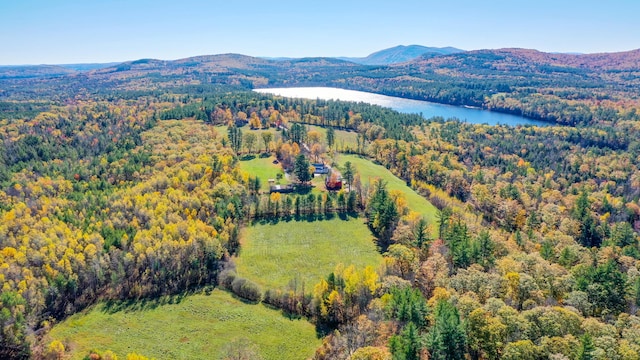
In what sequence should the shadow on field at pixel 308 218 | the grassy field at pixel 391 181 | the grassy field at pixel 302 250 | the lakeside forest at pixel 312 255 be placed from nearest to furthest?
the lakeside forest at pixel 312 255
the grassy field at pixel 302 250
the shadow on field at pixel 308 218
the grassy field at pixel 391 181

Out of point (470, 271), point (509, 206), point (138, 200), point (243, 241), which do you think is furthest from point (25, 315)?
point (509, 206)

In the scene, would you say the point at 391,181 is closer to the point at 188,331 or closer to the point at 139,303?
the point at 188,331

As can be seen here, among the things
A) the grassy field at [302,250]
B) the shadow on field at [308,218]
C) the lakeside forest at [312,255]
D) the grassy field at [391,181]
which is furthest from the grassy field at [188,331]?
the grassy field at [391,181]

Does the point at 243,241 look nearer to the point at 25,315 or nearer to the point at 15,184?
the point at 25,315

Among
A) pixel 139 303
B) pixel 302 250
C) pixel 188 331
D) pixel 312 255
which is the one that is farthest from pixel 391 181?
pixel 139 303

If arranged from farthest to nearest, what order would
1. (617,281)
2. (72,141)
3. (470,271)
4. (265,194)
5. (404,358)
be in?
(72,141) < (265,194) < (470,271) < (617,281) < (404,358)

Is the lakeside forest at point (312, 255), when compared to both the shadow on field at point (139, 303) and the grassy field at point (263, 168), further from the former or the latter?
the grassy field at point (263, 168)
